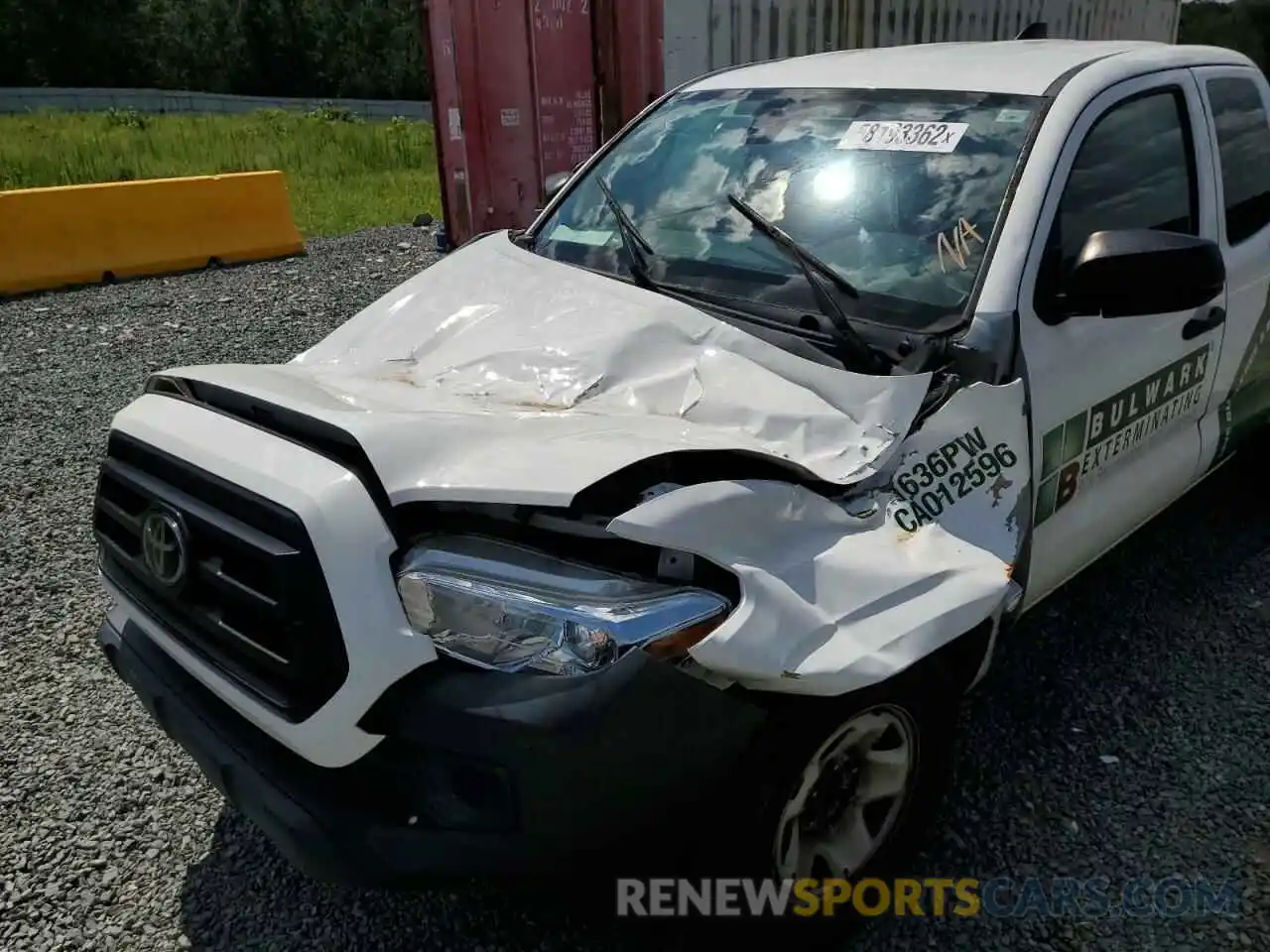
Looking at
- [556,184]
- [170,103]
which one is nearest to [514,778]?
[556,184]

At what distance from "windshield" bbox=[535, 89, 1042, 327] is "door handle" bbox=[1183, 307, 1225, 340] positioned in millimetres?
866

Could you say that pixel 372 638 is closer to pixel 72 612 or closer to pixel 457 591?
pixel 457 591

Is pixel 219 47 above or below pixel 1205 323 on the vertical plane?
above

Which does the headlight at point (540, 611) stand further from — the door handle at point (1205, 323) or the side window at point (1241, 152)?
the side window at point (1241, 152)

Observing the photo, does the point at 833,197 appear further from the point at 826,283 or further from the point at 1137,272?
the point at 1137,272

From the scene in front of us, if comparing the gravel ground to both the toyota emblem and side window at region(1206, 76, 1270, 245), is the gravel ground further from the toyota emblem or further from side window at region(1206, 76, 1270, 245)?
side window at region(1206, 76, 1270, 245)

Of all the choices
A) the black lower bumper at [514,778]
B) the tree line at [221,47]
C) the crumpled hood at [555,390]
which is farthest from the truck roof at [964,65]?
the tree line at [221,47]

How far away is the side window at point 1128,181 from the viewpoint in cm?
267

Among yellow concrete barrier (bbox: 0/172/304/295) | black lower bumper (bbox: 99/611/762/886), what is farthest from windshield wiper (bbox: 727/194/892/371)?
yellow concrete barrier (bbox: 0/172/304/295)

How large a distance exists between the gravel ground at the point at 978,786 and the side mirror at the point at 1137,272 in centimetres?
128

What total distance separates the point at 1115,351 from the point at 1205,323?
0.58 m

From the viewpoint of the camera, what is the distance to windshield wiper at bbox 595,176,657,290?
9.45 feet

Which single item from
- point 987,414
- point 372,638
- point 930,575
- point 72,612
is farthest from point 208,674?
point 72,612

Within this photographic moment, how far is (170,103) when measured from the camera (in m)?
34.8
